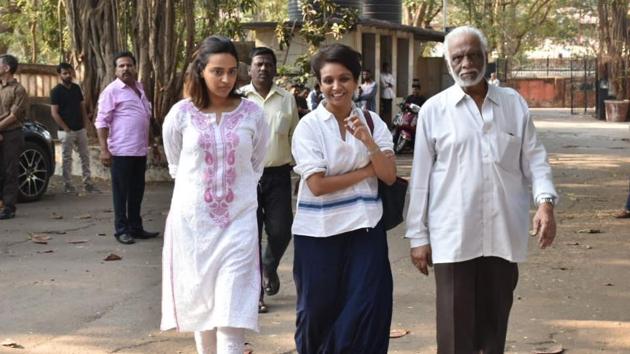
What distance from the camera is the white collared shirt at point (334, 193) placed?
15.9ft

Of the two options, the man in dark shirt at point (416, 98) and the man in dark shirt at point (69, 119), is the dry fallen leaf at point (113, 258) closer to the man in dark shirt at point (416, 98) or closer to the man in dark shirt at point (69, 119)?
the man in dark shirt at point (69, 119)

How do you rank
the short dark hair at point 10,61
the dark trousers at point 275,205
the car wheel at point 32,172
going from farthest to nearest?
1. the car wheel at point 32,172
2. the short dark hair at point 10,61
3. the dark trousers at point 275,205

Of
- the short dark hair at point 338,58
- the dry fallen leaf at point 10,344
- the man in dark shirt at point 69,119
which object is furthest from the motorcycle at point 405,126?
the short dark hair at point 338,58

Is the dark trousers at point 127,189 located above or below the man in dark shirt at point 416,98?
below

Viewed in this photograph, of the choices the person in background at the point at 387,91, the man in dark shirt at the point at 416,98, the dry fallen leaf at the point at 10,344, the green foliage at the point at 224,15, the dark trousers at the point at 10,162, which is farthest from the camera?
the person in background at the point at 387,91

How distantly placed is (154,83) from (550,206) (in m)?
11.3

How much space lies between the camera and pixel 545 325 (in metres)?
6.51

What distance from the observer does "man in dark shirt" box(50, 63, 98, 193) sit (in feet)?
44.7

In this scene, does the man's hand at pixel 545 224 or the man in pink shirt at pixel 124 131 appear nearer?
the man's hand at pixel 545 224

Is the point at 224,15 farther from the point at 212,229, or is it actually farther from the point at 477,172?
the point at 477,172

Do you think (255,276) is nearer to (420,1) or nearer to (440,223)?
(440,223)

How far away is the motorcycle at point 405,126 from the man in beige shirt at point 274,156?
42.0 ft

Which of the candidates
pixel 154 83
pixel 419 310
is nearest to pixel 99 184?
pixel 154 83

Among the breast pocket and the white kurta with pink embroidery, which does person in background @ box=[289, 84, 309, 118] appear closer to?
the white kurta with pink embroidery
